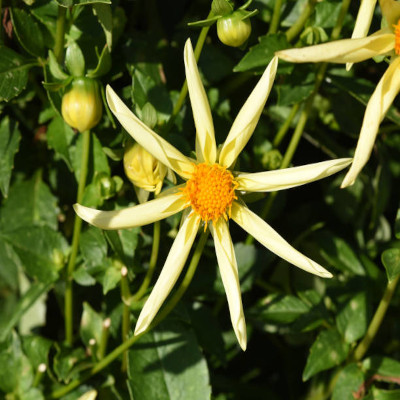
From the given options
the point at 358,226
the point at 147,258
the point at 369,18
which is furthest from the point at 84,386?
the point at 369,18

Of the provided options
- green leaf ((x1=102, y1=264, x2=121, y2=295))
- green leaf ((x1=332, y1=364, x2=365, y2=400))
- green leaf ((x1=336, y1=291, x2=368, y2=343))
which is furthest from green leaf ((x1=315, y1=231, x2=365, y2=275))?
green leaf ((x1=102, y1=264, x2=121, y2=295))

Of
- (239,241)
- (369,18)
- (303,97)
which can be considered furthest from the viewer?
(239,241)

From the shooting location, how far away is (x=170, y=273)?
3.15ft

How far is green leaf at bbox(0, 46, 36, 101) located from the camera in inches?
41.9

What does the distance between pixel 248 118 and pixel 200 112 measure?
0.07m

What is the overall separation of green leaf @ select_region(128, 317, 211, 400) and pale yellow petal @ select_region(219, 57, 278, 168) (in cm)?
31

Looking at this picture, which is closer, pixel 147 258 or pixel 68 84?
pixel 68 84

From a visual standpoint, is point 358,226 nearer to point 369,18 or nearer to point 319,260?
point 319,260

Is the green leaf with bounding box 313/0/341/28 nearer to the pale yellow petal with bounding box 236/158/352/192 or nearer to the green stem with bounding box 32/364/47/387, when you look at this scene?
the pale yellow petal with bounding box 236/158/352/192

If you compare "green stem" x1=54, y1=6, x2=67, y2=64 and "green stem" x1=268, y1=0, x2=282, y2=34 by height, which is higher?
"green stem" x1=268, y1=0, x2=282, y2=34

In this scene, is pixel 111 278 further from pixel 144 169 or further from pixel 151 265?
pixel 144 169

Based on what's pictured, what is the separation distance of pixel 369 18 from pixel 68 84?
1.38 feet

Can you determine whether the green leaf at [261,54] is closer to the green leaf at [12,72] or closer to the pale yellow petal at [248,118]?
the pale yellow petal at [248,118]

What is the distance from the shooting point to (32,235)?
1.19 m
